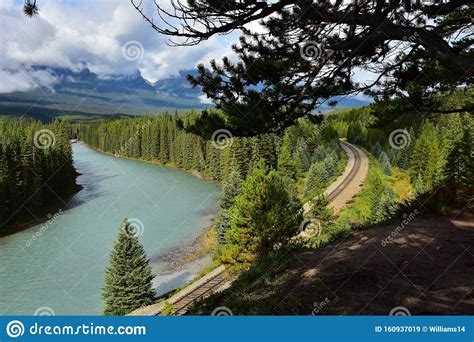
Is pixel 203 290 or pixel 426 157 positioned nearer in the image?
pixel 203 290

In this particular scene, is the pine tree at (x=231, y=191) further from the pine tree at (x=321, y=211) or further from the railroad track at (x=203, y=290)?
the railroad track at (x=203, y=290)

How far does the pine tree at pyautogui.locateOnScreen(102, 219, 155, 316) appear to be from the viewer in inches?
968

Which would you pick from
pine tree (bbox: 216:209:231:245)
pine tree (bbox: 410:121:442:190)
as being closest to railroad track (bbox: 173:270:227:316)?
pine tree (bbox: 216:209:231:245)

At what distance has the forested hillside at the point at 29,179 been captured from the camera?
47.9 m

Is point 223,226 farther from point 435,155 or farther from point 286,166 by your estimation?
point 435,155

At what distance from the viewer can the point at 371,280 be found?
8.52 metres

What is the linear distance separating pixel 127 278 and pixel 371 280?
65.4 ft

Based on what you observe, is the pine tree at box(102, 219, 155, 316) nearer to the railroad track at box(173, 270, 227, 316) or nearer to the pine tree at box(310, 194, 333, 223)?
the railroad track at box(173, 270, 227, 316)

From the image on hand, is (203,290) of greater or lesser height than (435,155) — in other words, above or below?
below

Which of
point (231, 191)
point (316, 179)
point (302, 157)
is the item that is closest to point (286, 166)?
point (316, 179)

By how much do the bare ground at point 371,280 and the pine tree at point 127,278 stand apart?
631 inches

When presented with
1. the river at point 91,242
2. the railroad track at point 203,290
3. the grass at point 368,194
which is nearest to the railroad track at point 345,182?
the grass at point 368,194
